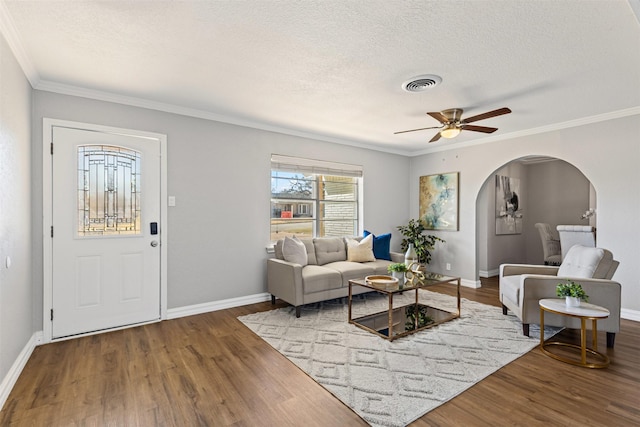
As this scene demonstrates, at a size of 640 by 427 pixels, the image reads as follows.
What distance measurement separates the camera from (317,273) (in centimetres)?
390

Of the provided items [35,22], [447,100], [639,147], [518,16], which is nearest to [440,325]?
[447,100]

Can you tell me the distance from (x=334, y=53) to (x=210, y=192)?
2376 mm

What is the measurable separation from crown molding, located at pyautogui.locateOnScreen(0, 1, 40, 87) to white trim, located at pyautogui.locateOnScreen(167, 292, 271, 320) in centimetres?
266

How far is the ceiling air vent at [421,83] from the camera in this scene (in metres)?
2.91

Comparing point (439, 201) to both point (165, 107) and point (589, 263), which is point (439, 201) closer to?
point (589, 263)

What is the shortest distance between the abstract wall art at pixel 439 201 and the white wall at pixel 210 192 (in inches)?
106

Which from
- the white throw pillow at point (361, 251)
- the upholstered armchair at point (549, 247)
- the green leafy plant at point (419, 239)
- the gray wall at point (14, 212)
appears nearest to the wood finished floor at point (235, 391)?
the gray wall at point (14, 212)

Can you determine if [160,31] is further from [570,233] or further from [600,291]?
[570,233]

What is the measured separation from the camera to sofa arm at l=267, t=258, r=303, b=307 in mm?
3723

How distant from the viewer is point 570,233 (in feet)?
16.1

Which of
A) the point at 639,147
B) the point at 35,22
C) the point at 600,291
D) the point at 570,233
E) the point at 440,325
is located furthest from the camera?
the point at 570,233

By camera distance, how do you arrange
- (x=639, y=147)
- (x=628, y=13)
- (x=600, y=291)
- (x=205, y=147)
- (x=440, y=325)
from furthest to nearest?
(x=205, y=147) → (x=639, y=147) → (x=440, y=325) → (x=600, y=291) → (x=628, y=13)

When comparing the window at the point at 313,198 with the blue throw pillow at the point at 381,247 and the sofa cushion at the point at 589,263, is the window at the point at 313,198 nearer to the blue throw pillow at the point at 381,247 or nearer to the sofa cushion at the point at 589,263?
the blue throw pillow at the point at 381,247

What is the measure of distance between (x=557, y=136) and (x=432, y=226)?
7.81ft
